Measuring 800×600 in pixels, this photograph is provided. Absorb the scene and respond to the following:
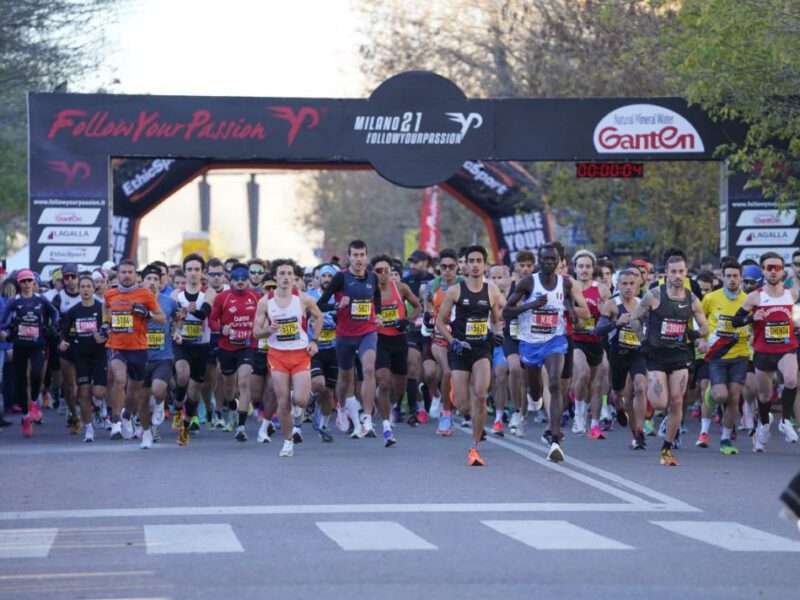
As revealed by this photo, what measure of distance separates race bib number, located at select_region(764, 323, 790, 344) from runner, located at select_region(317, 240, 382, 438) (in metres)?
4.06

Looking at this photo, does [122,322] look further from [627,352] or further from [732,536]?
[732,536]

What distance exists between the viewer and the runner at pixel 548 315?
1669 cm

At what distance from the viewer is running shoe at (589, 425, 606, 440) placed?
19.9m

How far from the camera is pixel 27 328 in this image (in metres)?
21.7

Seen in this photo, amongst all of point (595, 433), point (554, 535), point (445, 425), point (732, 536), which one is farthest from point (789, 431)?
point (554, 535)

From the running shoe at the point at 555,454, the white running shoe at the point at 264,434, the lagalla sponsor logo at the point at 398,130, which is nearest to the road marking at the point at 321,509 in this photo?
the running shoe at the point at 555,454

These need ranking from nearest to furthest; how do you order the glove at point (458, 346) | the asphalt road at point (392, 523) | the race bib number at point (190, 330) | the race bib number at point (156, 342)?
the asphalt road at point (392, 523)
the glove at point (458, 346)
the race bib number at point (156, 342)
the race bib number at point (190, 330)

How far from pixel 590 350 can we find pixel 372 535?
9461mm

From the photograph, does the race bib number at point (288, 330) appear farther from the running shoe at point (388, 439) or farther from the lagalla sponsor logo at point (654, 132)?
the lagalla sponsor logo at point (654, 132)

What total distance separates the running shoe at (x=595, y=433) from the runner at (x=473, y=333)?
10.8 feet

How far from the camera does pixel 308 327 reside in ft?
64.0

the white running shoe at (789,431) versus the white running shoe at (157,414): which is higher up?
the white running shoe at (157,414)

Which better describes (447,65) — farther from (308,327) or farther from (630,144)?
(308,327)

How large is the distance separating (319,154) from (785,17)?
309 inches
